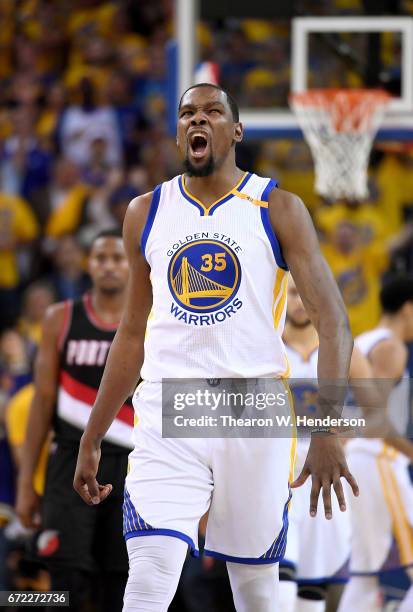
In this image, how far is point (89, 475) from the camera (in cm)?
489

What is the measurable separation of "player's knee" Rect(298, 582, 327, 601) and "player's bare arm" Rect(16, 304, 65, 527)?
1.53 meters

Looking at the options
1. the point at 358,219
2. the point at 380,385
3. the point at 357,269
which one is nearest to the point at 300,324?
the point at 380,385

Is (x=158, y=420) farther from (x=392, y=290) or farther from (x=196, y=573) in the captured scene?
(x=196, y=573)

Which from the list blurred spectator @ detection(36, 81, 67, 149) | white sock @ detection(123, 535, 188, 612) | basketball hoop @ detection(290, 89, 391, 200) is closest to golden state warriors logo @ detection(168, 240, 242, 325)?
white sock @ detection(123, 535, 188, 612)

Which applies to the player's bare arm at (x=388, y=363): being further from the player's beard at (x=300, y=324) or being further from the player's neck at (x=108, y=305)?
the player's neck at (x=108, y=305)

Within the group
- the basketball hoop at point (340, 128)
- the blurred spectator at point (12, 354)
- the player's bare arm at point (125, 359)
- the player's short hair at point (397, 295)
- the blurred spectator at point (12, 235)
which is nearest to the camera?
the player's bare arm at point (125, 359)

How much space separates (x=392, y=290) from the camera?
7.65 metres

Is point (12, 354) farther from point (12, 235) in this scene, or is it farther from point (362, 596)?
point (362, 596)

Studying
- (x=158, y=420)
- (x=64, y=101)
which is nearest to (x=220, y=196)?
(x=158, y=420)

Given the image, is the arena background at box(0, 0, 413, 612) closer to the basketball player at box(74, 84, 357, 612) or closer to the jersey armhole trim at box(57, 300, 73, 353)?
the jersey armhole trim at box(57, 300, 73, 353)

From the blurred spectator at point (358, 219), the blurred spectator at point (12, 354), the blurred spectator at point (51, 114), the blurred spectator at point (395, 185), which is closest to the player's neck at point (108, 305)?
the blurred spectator at point (12, 354)

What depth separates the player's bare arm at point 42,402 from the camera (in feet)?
21.6

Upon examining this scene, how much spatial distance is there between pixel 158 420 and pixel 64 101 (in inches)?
Result: 411

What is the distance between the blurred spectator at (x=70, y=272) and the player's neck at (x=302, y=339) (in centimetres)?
579
